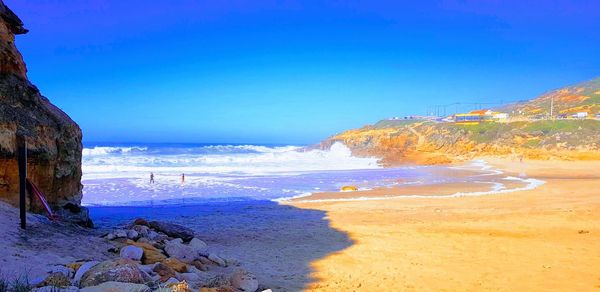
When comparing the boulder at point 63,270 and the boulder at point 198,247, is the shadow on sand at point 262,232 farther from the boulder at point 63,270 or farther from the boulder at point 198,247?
the boulder at point 63,270

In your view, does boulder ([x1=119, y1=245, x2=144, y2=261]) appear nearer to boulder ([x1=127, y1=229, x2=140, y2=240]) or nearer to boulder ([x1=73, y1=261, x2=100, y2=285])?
boulder ([x1=73, y1=261, x2=100, y2=285])

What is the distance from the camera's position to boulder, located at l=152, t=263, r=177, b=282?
612cm

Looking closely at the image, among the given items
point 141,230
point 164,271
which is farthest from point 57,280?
point 141,230

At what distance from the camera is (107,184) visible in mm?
24797

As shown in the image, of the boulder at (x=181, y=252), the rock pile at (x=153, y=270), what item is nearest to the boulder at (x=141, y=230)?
the rock pile at (x=153, y=270)

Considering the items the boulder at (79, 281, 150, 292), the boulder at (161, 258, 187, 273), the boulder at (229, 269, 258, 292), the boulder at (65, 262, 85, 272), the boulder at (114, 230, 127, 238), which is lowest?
the boulder at (229, 269, 258, 292)

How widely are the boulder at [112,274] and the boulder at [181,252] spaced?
113 inches

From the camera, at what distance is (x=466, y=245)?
11.2m

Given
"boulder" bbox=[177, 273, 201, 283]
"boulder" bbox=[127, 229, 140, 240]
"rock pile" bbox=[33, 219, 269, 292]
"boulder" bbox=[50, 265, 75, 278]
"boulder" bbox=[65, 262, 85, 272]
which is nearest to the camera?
"rock pile" bbox=[33, 219, 269, 292]

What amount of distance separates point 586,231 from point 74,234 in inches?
528

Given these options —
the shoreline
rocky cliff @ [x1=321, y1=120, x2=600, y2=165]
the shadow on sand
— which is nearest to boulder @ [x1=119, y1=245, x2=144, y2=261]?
the shoreline

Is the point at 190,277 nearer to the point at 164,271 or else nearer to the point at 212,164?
the point at 164,271

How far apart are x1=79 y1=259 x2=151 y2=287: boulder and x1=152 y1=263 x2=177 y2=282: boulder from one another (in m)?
0.83

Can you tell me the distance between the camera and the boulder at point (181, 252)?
8164 mm
